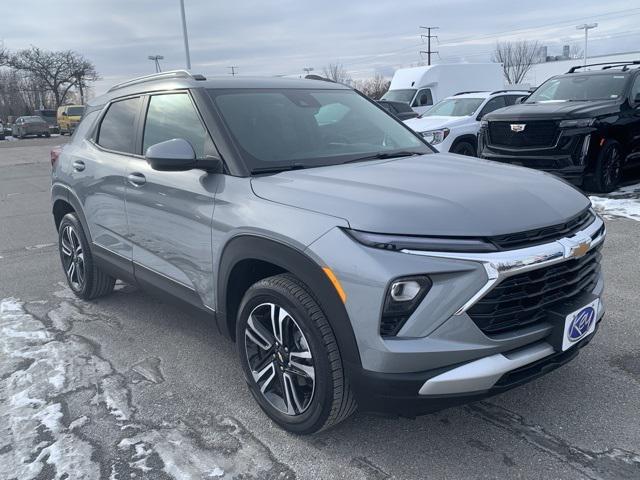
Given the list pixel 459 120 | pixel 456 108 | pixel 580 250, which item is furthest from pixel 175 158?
pixel 456 108

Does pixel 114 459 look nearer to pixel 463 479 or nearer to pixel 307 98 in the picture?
pixel 463 479

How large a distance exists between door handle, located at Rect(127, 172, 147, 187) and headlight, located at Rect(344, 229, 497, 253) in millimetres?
1960

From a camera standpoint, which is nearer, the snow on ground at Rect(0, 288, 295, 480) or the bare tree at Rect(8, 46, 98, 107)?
the snow on ground at Rect(0, 288, 295, 480)

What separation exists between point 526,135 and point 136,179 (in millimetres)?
6328

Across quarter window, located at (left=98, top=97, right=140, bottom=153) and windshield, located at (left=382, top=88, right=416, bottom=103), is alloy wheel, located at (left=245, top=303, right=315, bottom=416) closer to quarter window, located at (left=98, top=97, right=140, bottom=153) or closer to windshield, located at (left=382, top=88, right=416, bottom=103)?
quarter window, located at (left=98, top=97, right=140, bottom=153)

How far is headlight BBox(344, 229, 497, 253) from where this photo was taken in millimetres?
2234

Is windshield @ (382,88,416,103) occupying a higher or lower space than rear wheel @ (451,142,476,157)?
higher

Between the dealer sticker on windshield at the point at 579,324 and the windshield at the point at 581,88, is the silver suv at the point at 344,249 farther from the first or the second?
the windshield at the point at 581,88

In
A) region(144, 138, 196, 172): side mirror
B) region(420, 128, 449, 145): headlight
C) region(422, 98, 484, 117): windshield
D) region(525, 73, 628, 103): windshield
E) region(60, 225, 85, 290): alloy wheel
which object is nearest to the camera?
region(144, 138, 196, 172): side mirror

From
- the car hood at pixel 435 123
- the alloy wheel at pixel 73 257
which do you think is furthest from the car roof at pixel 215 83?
the car hood at pixel 435 123

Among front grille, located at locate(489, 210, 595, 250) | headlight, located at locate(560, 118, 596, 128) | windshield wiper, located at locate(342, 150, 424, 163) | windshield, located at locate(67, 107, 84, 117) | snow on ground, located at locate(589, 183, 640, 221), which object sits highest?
windshield, located at locate(67, 107, 84, 117)

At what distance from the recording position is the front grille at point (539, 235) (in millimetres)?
2293

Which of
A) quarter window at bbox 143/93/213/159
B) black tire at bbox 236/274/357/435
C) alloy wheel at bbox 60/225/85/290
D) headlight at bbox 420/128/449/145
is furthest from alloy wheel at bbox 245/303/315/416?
headlight at bbox 420/128/449/145

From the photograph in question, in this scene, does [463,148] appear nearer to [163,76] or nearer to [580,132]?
[580,132]
